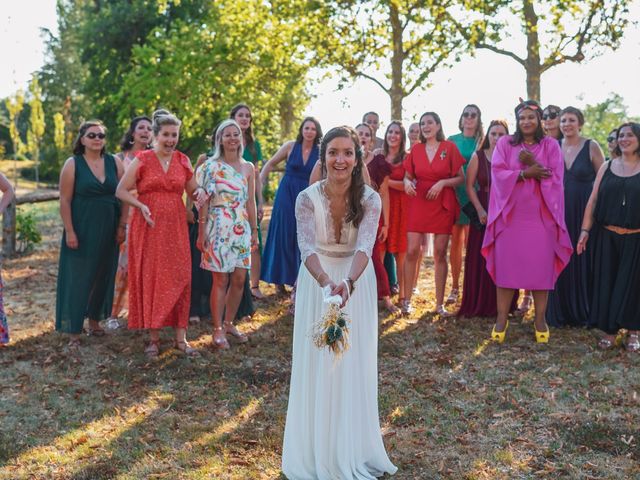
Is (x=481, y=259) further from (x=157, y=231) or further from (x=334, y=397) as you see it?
(x=334, y=397)

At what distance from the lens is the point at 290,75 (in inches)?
784

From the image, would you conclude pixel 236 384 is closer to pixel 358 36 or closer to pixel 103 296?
pixel 103 296

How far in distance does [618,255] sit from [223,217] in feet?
13.1

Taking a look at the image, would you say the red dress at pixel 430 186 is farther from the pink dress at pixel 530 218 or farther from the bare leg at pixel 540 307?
the bare leg at pixel 540 307

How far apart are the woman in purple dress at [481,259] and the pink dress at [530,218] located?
88 centimetres

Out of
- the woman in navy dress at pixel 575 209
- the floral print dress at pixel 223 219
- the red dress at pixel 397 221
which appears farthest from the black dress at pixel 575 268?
the floral print dress at pixel 223 219

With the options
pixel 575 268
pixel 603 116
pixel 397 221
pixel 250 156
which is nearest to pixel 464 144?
pixel 397 221

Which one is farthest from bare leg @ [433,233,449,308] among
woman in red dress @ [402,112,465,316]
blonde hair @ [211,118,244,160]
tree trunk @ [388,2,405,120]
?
tree trunk @ [388,2,405,120]

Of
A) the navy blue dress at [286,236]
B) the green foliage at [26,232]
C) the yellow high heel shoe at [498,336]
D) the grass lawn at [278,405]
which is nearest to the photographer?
the grass lawn at [278,405]

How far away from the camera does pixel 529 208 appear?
23.4 feet

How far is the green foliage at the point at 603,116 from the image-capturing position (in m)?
42.4

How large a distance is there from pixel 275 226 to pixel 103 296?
225 cm

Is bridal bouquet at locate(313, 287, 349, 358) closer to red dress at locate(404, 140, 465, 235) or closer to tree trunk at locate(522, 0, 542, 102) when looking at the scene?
red dress at locate(404, 140, 465, 235)

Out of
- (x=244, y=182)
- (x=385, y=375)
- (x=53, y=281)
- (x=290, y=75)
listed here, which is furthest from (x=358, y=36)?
(x=385, y=375)
